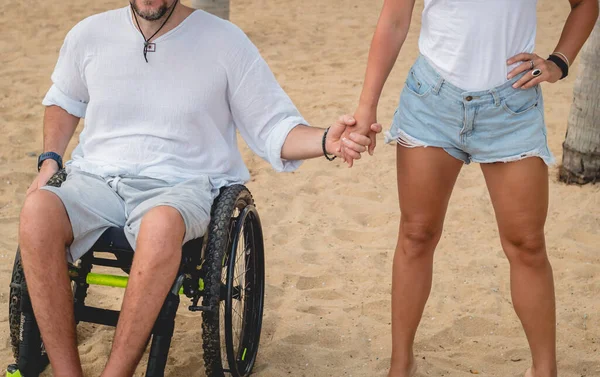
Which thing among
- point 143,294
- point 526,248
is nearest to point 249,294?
point 143,294

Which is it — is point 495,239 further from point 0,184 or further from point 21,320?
point 0,184

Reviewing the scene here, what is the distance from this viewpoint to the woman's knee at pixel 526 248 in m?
2.66

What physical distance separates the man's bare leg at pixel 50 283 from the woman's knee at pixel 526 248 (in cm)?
141

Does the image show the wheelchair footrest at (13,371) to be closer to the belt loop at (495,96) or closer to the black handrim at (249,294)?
the black handrim at (249,294)

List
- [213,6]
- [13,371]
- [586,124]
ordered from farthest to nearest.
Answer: [213,6]
[586,124]
[13,371]

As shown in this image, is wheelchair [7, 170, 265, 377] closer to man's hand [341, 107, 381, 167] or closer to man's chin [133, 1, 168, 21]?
man's hand [341, 107, 381, 167]

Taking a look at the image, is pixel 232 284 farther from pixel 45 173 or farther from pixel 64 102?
pixel 64 102

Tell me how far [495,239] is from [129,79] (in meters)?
2.16

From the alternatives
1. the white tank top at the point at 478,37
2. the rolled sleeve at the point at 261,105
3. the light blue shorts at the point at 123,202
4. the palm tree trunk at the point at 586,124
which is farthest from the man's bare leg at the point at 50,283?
the palm tree trunk at the point at 586,124

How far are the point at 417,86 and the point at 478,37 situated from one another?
0.25 metres

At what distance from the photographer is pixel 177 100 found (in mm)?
2936

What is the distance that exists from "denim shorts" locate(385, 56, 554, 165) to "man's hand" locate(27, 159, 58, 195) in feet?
4.32

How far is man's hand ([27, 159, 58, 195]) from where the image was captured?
298 centimetres

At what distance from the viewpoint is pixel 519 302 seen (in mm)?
2779
